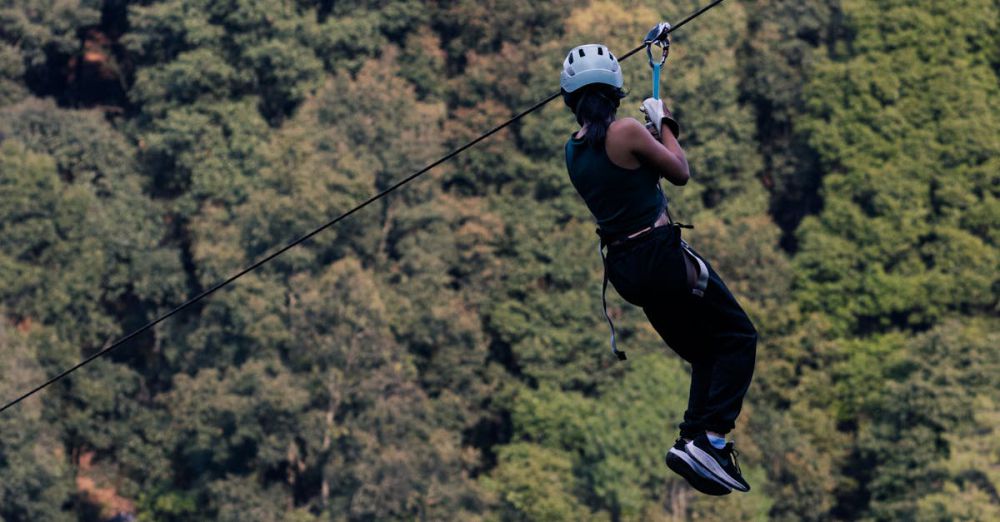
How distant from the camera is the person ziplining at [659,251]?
9992 millimetres

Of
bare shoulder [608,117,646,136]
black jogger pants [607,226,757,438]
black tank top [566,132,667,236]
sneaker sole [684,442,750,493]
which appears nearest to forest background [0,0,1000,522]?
black jogger pants [607,226,757,438]

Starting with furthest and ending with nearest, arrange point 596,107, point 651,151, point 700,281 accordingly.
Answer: point 700,281 → point 596,107 → point 651,151

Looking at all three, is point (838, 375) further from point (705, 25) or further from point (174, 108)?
point (174, 108)

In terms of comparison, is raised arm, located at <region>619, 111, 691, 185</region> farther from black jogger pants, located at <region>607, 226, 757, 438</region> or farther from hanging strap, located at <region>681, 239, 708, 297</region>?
hanging strap, located at <region>681, 239, 708, 297</region>

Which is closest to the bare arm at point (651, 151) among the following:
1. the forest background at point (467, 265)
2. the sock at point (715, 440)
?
the sock at point (715, 440)

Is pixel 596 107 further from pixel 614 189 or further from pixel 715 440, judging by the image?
pixel 715 440

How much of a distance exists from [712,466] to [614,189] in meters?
1.56

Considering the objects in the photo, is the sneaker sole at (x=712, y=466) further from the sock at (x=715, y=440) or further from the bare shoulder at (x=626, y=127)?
the bare shoulder at (x=626, y=127)

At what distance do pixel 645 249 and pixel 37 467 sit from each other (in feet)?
107

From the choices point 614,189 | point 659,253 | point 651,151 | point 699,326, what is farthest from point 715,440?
Result: point 651,151

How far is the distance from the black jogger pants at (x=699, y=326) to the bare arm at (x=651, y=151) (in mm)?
389

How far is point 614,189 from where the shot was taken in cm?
1009

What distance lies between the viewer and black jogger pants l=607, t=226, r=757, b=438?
1020cm

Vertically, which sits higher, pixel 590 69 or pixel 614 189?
Result: pixel 590 69
